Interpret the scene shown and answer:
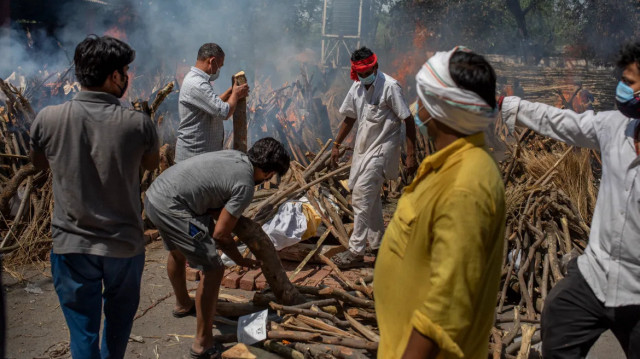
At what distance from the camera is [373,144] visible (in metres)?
5.57

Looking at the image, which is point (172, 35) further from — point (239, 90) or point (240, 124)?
point (239, 90)

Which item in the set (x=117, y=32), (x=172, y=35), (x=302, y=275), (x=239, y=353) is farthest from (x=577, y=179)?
(x=117, y=32)

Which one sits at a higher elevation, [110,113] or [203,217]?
[110,113]

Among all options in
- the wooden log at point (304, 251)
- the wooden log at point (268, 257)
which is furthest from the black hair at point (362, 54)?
the wooden log at point (268, 257)

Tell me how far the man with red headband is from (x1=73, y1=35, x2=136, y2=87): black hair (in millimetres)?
3133

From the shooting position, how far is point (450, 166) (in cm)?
167

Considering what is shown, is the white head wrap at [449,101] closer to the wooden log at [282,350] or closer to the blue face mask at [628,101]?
the blue face mask at [628,101]

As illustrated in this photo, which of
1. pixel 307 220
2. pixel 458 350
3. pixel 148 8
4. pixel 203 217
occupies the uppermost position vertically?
pixel 148 8

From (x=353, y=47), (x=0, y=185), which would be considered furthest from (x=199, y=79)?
(x=353, y=47)

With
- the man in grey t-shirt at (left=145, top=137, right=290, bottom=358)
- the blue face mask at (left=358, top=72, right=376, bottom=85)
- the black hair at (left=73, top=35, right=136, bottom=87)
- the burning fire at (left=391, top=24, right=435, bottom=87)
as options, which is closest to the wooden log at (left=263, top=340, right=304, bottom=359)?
the man in grey t-shirt at (left=145, top=137, right=290, bottom=358)

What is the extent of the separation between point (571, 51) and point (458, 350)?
1698 cm

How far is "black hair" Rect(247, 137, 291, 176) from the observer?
3516 mm

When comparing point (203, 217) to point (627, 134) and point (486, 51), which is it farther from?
point (486, 51)

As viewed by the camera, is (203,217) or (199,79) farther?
(199,79)
